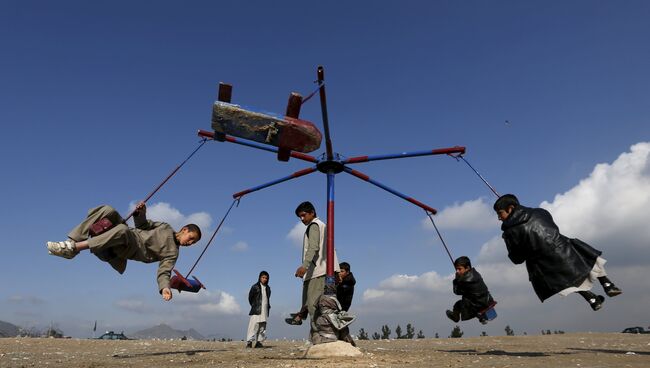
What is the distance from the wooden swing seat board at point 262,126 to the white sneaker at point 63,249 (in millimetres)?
2583

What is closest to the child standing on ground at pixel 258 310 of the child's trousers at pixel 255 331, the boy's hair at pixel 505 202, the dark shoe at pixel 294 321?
the child's trousers at pixel 255 331

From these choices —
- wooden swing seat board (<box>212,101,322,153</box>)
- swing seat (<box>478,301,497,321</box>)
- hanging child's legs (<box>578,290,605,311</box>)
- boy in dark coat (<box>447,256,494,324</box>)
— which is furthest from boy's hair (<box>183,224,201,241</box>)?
hanging child's legs (<box>578,290,605,311</box>)

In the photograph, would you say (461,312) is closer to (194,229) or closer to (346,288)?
(346,288)

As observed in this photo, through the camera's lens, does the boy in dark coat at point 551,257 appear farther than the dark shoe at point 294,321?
No

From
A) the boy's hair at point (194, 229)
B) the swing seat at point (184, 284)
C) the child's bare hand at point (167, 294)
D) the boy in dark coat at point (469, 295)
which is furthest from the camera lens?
the boy in dark coat at point (469, 295)

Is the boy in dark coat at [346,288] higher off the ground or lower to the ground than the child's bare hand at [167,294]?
higher

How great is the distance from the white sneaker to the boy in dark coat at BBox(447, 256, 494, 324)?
20.3ft

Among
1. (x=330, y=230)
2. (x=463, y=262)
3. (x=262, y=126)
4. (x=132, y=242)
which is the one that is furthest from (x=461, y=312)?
(x=132, y=242)

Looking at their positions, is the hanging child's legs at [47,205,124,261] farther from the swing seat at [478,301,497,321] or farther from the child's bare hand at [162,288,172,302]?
the swing seat at [478,301,497,321]

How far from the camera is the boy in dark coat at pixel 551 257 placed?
6.30 m

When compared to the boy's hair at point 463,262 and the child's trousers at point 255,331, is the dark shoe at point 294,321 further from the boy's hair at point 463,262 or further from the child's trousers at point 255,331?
the child's trousers at point 255,331

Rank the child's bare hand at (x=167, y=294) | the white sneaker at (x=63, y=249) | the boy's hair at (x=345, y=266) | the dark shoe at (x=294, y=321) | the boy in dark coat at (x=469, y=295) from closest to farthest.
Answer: the white sneaker at (x=63, y=249)
the child's bare hand at (x=167, y=294)
the dark shoe at (x=294, y=321)
the boy in dark coat at (x=469, y=295)
the boy's hair at (x=345, y=266)

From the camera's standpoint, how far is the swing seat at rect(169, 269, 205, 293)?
7711 mm

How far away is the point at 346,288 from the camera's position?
9336 millimetres
